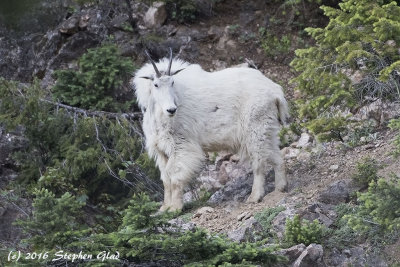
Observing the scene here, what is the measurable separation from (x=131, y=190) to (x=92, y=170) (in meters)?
0.81

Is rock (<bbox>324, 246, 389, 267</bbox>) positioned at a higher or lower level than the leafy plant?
lower

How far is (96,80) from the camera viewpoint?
13.6m

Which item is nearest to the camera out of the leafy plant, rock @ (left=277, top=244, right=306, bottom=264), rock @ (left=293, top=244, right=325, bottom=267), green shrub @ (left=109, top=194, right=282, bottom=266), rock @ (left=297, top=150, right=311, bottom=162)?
green shrub @ (left=109, top=194, right=282, bottom=266)

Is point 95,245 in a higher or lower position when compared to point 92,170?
higher

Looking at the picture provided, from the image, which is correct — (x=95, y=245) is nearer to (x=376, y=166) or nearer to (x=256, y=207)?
(x=256, y=207)

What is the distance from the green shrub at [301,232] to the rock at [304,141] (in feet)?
15.6

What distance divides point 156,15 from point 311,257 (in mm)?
9813

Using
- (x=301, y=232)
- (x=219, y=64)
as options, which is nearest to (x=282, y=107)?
(x=301, y=232)

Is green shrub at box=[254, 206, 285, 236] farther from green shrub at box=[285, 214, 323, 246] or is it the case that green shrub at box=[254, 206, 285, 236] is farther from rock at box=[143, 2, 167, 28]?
rock at box=[143, 2, 167, 28]

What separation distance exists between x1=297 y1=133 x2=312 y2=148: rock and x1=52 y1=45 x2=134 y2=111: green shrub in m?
3.29

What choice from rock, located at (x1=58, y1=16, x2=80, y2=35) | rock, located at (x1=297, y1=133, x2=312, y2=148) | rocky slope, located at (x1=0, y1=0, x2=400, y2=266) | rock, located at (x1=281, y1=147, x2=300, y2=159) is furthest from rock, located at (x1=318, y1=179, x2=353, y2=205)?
rock, located at (x1=58, y1=16, x2=80, y2=35)

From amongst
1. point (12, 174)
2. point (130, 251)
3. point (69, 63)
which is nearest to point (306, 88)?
point (130, 251)

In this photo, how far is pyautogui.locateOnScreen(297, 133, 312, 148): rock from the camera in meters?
12.7

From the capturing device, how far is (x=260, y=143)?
10.3 m
